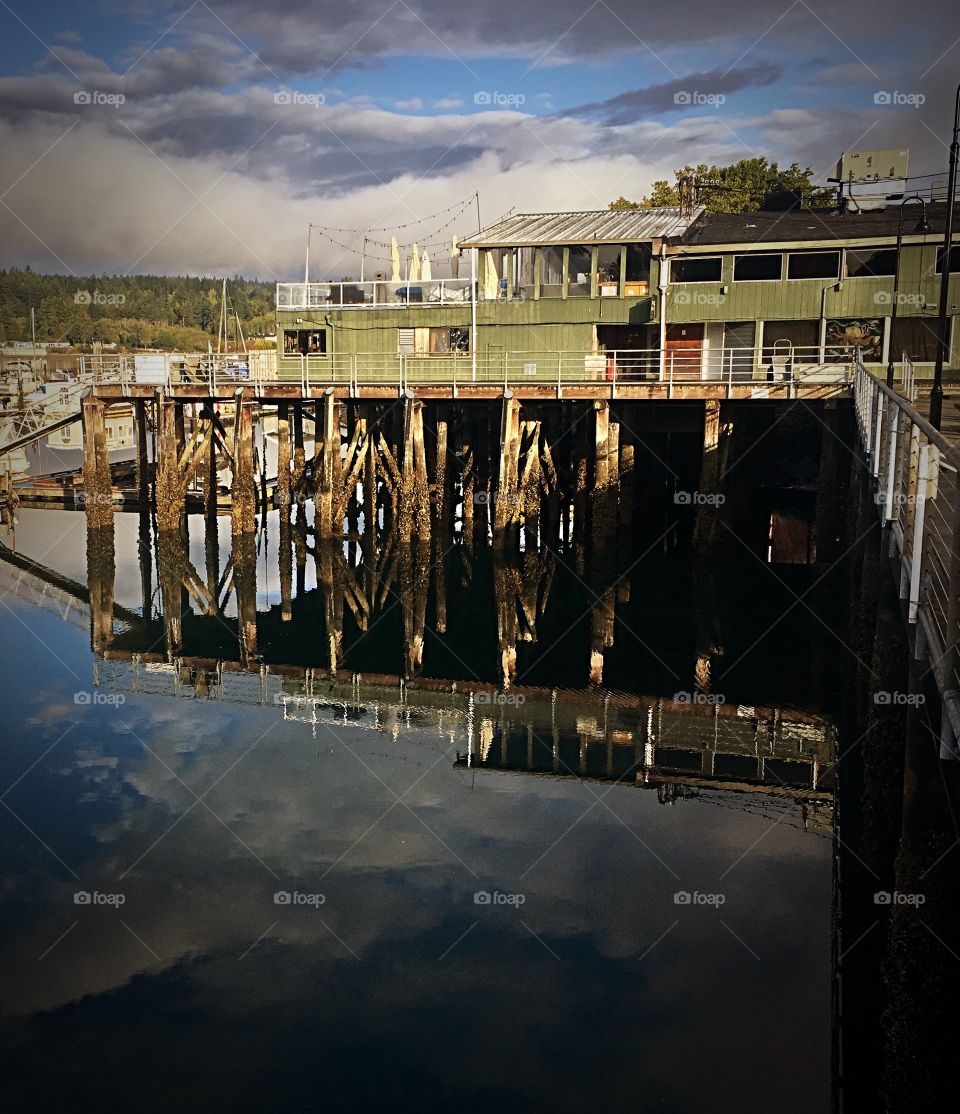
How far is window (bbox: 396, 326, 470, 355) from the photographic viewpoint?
3947 centimetres

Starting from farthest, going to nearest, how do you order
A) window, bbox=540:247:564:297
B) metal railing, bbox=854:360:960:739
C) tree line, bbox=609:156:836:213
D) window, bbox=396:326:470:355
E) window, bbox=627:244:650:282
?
tree line, bbox=609:156:836:213, window, bbox=396:326:470:355, window, bbox=540:247:564:297, window, bbox=627:244:650:282, metal railing, bbox=854:360:960:739

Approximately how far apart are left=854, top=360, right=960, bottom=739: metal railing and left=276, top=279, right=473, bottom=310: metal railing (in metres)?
26.0

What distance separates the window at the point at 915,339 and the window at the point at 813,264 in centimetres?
271

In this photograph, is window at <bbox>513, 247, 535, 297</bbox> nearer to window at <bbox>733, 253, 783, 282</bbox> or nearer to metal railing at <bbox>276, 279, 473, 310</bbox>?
metal railing at <bbox>276, 279, 473, 310</bbox>

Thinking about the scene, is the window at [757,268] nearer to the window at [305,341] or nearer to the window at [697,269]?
the window at [697,269]

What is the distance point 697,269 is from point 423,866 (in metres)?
27.4

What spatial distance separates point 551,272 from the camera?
38.4m

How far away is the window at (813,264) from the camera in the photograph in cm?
3612

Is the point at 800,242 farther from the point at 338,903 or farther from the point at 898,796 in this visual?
the point at 338,903

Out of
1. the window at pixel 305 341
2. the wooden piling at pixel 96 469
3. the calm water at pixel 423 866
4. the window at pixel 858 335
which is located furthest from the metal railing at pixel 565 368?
the calm water at pixel 423 866

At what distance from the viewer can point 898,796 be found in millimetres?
13453

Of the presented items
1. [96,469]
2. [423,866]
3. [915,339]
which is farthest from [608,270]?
[423,866]

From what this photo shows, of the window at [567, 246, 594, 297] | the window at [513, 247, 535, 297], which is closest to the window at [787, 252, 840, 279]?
the window at [567, 246, 594, 297]

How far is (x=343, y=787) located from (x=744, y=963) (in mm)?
7180
